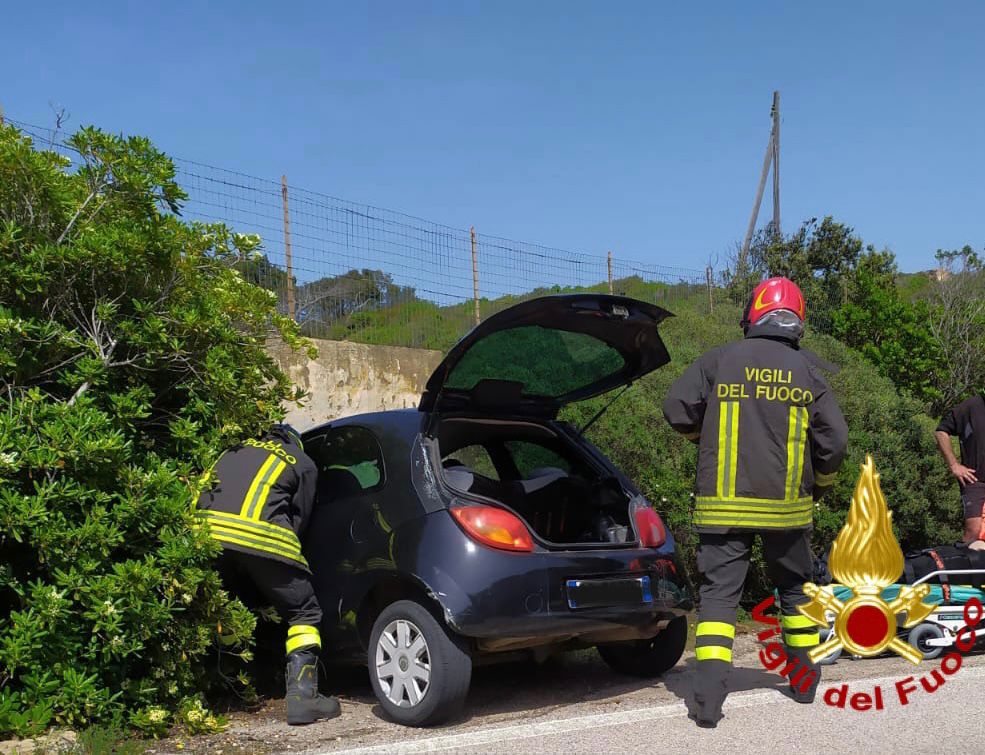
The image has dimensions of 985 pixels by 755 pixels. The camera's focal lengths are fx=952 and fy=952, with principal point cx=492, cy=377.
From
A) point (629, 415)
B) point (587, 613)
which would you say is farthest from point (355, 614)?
point (629, 415)

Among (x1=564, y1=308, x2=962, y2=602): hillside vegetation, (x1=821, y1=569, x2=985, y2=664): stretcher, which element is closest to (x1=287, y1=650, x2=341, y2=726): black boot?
(x1=821, y1=569, x2=985, y2=664): stretcher

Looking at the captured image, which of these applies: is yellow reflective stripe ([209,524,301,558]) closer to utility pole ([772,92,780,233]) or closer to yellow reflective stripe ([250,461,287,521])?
yellow reflective stripe ([250,461,287,521])

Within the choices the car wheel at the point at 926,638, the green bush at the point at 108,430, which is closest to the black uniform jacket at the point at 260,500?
the green bush at the point at 108,430

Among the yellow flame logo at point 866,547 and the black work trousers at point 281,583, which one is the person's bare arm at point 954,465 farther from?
the black work trousers at point 281,583

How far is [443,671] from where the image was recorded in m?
4.29

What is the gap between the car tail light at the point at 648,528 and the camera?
504 centimetres

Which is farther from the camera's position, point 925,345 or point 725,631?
point 925,345

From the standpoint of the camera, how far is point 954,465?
6.98 meters

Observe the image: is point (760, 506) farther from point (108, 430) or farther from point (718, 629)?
point (108, 430)

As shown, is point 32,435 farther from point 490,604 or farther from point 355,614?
point 490,604

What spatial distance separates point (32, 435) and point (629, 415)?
4.69 meters

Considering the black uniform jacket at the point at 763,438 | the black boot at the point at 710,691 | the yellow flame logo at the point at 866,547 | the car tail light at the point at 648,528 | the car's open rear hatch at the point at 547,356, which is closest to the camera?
the yellow flame logo at the point at 866,547

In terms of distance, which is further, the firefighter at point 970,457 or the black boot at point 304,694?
the firefighter at point 970,457

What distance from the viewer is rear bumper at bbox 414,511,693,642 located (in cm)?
432
